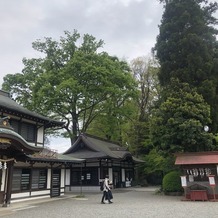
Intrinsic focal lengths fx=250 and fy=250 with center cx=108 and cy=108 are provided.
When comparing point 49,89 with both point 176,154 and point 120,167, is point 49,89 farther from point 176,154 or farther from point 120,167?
point 176,154

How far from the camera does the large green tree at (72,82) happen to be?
27.6 meters

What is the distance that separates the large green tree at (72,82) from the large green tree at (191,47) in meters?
6.95

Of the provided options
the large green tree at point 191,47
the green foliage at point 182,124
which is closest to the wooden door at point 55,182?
the green foliage at point 182,124

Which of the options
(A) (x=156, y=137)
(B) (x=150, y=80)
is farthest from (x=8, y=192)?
(B) (x=150, y=80)

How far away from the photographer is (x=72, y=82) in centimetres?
2677

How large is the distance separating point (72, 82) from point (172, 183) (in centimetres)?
1434

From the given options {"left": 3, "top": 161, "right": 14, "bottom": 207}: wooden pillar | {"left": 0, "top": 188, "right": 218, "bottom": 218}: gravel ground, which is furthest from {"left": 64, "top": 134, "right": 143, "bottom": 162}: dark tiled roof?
{"left": 0, "top": 188, "right": 218, "bottom": 218}: gravel ground

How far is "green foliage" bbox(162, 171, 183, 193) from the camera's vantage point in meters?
19.4

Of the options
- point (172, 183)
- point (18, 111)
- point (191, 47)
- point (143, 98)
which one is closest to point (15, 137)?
point (18, 111)

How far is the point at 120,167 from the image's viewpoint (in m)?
31.4

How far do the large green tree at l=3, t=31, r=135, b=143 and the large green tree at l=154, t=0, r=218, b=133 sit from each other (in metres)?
6.95

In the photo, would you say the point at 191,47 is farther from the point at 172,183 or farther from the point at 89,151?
the point at 89,151

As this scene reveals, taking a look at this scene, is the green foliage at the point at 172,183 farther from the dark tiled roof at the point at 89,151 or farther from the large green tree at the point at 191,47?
the dark tiled roof at the point at 89,151

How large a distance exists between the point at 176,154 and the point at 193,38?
33.2 ft
